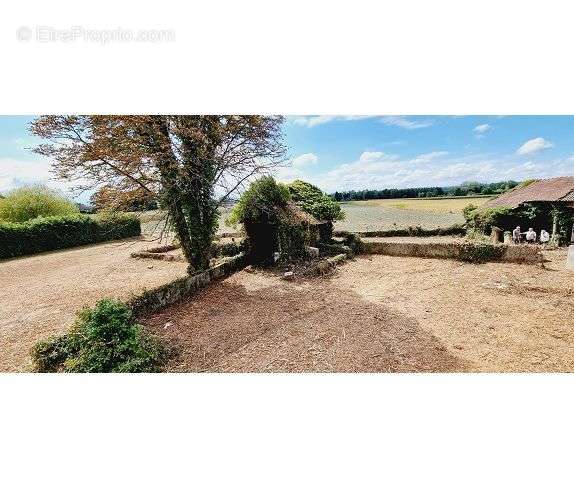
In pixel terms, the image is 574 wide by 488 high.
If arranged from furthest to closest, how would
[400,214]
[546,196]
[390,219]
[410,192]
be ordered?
1. [390,219]
2. [400,214]
3. [546,196]
4. [410,192]

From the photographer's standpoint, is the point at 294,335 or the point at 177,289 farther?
the point at 177,289

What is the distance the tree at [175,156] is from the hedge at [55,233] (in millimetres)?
A: 4466

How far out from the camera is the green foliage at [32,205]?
1559cm

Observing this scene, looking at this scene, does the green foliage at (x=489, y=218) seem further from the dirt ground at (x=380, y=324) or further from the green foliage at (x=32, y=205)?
the green foliage at (x=32, y=205)

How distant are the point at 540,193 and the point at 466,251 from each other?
6.29 meters

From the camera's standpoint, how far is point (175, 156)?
6.43 metres

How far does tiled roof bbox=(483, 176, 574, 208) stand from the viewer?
11.9 metres

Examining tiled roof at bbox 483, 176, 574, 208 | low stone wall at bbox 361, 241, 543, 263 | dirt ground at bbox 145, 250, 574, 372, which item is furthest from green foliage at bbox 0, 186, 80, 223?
tiled roof at bbox 483, 176, 574, 208

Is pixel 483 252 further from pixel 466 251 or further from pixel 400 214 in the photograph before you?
pixel 400 214

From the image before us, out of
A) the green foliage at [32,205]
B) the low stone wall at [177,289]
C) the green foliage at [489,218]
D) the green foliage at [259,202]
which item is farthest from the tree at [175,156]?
the green foliage at [32,205]

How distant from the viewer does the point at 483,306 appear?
5805 mm

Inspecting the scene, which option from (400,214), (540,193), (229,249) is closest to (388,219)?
(400,214)
